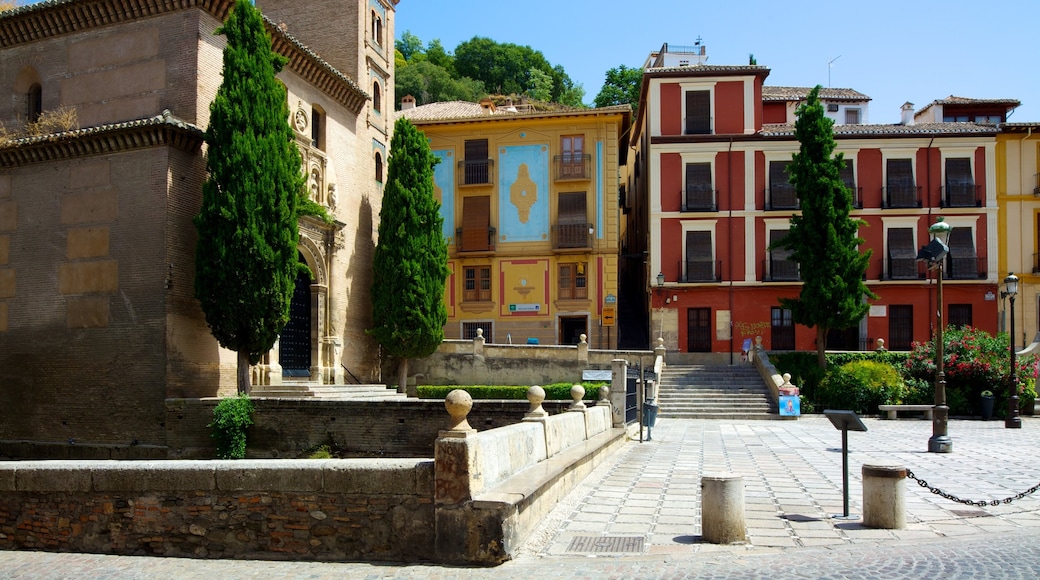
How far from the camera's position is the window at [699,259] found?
34312mm

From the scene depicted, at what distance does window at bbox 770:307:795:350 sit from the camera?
111 ft

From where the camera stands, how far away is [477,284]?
36.3 meters

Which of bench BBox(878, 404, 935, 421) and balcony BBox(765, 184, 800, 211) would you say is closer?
bench BBox(878, 404, 935, 421)

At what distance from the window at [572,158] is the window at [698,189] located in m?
4.25

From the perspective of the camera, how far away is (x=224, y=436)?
19391 mm

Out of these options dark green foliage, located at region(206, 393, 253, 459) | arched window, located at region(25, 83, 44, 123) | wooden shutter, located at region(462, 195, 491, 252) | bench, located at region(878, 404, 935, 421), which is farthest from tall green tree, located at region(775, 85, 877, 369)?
arched window, located at region(25, 83, 44, 123)

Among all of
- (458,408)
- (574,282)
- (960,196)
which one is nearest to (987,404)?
(960,196)

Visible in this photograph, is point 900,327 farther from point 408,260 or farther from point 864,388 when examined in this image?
point 408,260

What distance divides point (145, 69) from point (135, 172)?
9.16 feet

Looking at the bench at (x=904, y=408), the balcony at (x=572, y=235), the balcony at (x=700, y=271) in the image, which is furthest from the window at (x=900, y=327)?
the balcony at (x=572, y=235)

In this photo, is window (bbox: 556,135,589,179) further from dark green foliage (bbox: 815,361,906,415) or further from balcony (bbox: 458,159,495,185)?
dark green foliage (bbox: 815,361,906,415)

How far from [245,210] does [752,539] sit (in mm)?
15298

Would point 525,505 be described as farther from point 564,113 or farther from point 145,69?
point 564,113

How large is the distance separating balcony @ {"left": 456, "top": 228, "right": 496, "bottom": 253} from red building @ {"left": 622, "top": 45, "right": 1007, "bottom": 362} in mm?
6826
